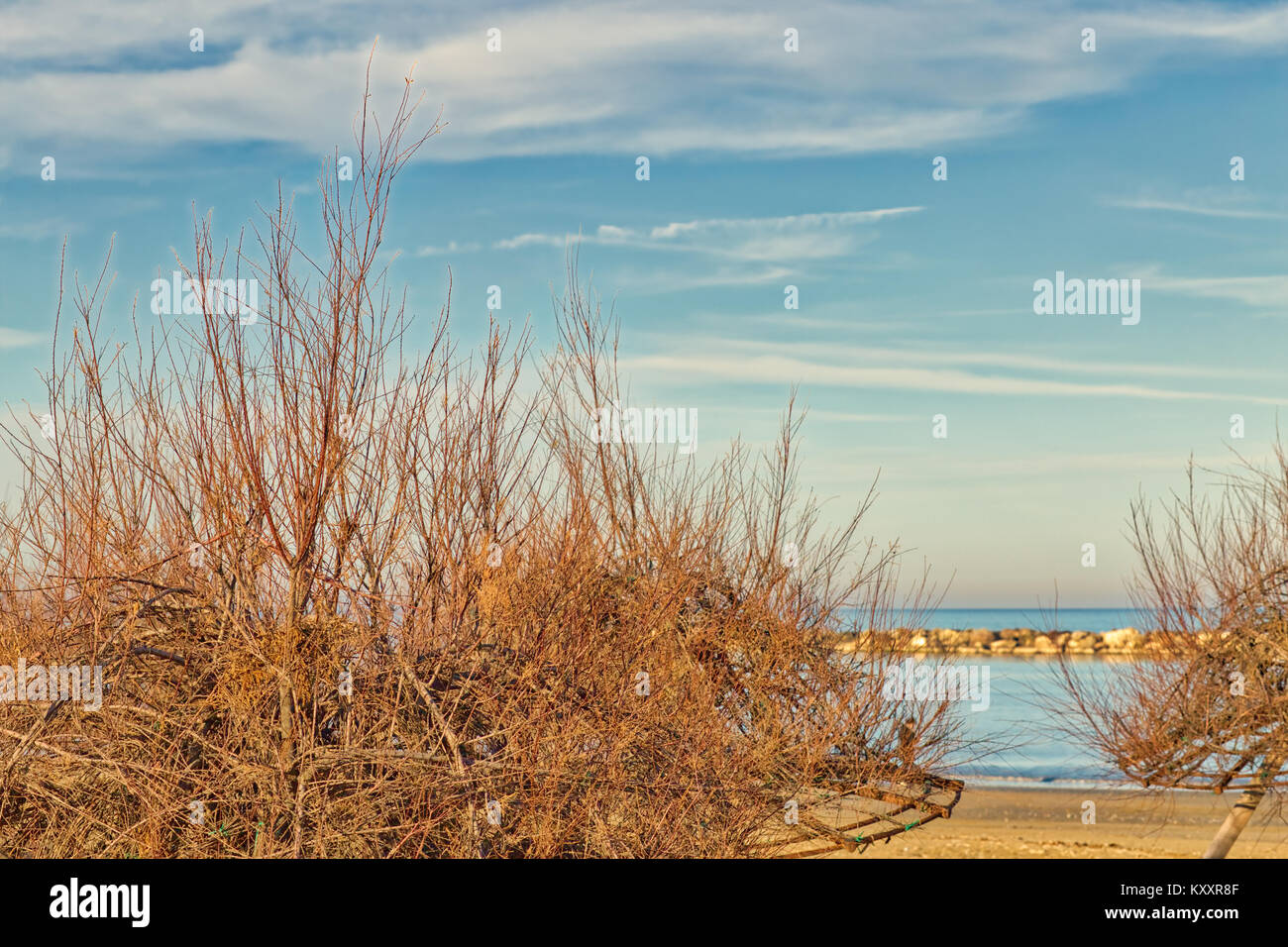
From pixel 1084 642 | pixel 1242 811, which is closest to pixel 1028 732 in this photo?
pixel 1242 811

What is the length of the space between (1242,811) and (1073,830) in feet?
28.0

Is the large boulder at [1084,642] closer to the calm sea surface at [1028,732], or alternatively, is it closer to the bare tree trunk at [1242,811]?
the calm sea surface at [1028,732]

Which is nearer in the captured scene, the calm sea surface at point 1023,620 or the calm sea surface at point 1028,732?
the calm sea surface at point 1028,732

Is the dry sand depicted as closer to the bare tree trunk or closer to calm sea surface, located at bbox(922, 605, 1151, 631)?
the bare tree trunk

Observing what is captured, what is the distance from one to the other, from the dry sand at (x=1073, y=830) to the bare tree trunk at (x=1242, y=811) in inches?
45.0

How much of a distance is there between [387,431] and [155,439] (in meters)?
1.40

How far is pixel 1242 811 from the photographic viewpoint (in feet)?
42.0

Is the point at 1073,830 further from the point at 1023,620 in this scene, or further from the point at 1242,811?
the point at 1023,620

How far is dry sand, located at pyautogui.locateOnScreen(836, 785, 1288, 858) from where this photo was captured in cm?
1791

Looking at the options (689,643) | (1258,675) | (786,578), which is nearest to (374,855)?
(689,643)

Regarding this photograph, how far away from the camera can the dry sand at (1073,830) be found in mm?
17906

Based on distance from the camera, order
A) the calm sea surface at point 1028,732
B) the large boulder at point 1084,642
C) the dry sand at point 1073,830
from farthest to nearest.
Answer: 1. the large boulder at point 1084,642
2. the dry sand at point 1073,830
3. the calm sea surface at point 1028,732

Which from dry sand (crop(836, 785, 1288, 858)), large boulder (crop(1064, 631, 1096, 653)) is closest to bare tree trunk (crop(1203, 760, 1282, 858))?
dry sand (crop(836, 785, 1288, 858))

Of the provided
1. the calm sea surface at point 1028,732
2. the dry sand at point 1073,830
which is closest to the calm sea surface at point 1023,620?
the calm sea surface at point 1028,732
